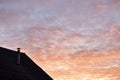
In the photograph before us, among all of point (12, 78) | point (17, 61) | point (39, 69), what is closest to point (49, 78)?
point (39, 69)

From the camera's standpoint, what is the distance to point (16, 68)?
1032 inches

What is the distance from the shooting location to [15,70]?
25.6 meters

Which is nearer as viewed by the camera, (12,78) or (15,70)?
(12,78)

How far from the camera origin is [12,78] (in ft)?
78.5

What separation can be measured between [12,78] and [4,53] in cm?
445

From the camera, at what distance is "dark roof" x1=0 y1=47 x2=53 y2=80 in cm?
2436

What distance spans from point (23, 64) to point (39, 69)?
2238 millimetres

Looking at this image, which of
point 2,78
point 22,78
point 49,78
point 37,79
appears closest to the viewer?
point 2,78

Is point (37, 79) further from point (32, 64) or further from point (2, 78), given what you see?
point (2, 78)

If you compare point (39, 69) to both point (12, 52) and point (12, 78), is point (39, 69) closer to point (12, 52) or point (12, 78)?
point (12, 52)

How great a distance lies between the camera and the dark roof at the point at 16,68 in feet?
79.9

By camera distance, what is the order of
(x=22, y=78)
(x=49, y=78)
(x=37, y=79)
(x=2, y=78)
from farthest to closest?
(x=49, y=78) → (x=37, y=79) → (x=22, y=78) → (x=2, y=78)

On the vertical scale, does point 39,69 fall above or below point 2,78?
above

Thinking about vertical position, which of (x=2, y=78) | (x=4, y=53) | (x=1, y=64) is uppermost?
(x=4, y=53)
